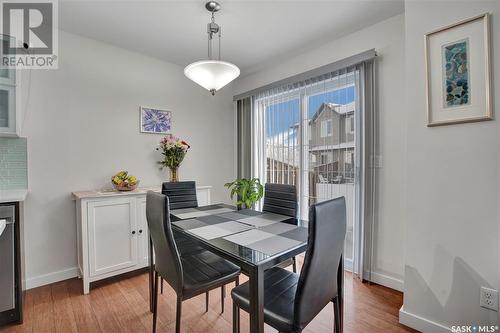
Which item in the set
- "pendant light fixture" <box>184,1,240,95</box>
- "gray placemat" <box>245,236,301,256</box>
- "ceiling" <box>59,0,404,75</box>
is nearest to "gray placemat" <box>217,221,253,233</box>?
"gray placemat" <box>245,236,301,256</box>

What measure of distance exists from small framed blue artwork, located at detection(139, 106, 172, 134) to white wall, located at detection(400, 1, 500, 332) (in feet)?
8.74

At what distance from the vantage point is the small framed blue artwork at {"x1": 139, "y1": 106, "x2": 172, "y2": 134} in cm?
294

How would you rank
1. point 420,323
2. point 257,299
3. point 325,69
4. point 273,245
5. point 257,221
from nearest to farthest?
point 257,299
point 273,245
point 420,323
point 257,221
point 325,69

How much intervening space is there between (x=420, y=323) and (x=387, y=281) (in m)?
0.61

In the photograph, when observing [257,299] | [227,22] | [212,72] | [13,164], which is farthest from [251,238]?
[13,164]

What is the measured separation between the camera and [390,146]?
2238 mm

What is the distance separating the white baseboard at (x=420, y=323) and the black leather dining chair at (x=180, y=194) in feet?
6.68

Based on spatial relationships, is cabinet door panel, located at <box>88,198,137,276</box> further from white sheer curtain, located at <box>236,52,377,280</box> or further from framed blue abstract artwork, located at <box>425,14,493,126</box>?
framed blue abstract artwork, located at <box>425,14,493,126</box>

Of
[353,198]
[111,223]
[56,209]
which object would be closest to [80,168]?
[56,209]

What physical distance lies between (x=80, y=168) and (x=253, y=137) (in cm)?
215

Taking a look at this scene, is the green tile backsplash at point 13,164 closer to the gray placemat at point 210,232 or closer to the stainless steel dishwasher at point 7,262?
the stainless steel dishwasher at point 7,262

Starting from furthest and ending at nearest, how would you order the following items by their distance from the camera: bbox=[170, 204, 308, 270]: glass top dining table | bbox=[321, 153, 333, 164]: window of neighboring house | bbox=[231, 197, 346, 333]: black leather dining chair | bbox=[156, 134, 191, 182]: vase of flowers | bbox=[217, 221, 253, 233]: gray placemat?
bbox=[156, 134, 191, 182]: vase of flowers, bbox=[321, 153, 333, 164]: window of neighboring house, bbox=[217, 221, 253, 233]: gray placemat, bbox=[170, 204, 308, 270]: glass top dining table, bbox=[231, 197, 346, 333]: black leather dining chair

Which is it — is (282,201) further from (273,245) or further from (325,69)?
(325,69)

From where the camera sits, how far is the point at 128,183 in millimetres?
2514
